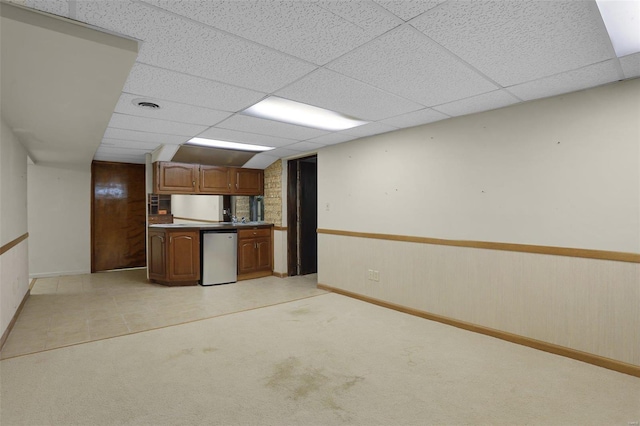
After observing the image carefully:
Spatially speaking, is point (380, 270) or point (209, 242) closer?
point (380, 270)

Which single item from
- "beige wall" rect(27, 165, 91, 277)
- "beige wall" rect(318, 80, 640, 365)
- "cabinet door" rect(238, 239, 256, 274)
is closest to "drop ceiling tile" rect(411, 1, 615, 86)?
"beige wall" rect(318, 80, 640, 365)

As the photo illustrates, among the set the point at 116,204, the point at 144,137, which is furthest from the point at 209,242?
the point at 116,204

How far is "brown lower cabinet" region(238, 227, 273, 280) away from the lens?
18.9 feet

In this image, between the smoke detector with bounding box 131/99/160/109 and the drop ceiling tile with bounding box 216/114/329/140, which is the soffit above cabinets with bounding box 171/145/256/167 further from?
the smoke detector with bounding box 131/99/160/109

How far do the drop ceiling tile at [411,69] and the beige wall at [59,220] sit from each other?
6.20m

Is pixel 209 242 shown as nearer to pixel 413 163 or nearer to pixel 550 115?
pixel 413 163

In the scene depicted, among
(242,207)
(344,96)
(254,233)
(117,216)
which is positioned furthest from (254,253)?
(344,96)

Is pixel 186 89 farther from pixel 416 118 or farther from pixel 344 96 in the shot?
pixel 416 118

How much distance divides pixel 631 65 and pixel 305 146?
3.60 meters

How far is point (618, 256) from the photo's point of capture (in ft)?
8.21

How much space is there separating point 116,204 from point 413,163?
593 cm

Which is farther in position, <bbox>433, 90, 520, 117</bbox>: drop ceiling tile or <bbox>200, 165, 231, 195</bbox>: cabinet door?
<bbox>200, 165, 231, 195</bbox>: cabinet door

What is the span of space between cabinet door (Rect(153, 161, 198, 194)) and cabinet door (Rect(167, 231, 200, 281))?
811 mm

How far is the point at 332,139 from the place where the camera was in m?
4.51
